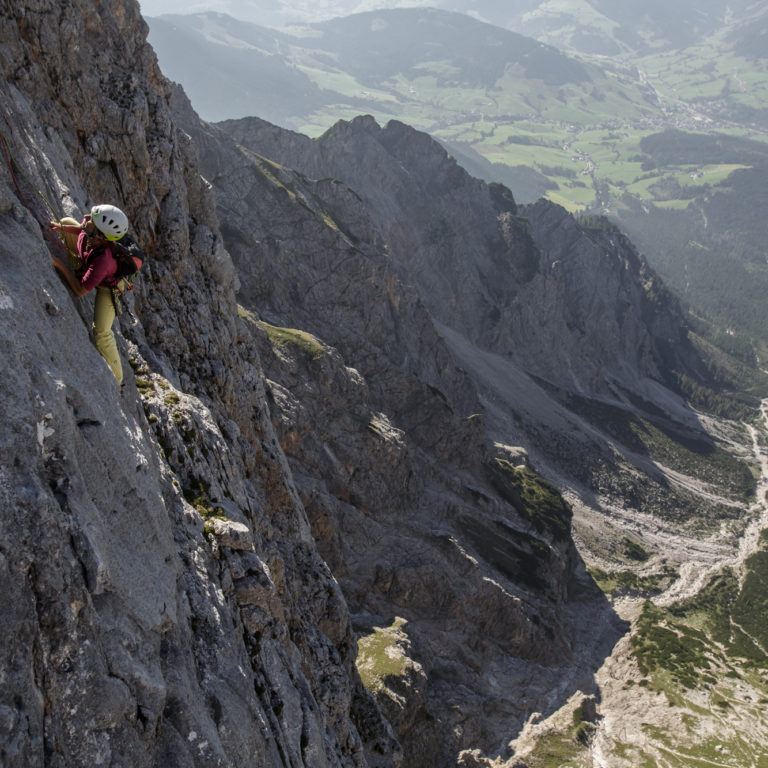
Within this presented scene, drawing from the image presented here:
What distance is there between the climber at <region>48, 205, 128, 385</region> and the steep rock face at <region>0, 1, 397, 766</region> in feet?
2.08

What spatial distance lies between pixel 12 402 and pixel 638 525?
156485 mm

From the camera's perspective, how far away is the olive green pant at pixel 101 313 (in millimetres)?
17250

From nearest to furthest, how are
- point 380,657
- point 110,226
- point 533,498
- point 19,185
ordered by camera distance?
point 110,226, point 19,185, point 380,657, point 533,498

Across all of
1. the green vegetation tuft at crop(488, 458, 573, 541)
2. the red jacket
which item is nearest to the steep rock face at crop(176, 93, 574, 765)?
the green vegetation tuft at crop(488, 458, 573, 541)

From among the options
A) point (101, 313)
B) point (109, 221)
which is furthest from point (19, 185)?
point (101, 313)

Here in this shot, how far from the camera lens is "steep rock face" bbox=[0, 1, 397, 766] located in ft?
38.6

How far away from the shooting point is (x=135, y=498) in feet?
53.5

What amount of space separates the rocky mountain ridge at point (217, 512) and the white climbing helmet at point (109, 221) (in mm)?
1500

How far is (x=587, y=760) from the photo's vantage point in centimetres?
7144

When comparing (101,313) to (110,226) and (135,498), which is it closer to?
(110,226)

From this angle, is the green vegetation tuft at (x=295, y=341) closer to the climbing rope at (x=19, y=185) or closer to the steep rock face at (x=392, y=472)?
the steep rock face at (x=392, y=472)

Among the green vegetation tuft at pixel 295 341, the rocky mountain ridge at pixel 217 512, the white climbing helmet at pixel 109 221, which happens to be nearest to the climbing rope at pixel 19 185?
the rocky mountain ridge at pixel 217 512

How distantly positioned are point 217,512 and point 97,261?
11.4m

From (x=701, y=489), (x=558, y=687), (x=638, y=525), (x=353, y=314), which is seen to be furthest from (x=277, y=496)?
(x=701, y=489)
